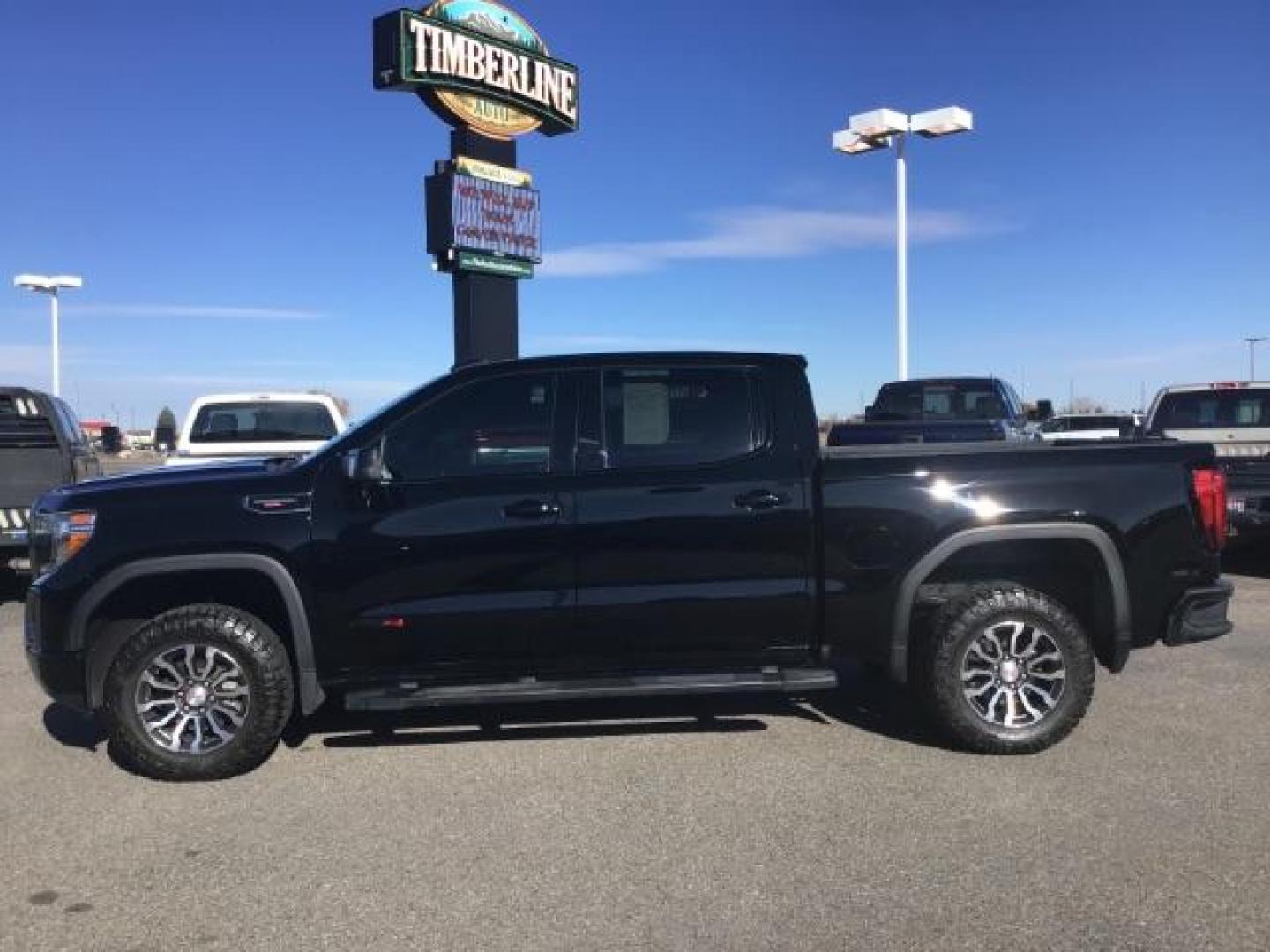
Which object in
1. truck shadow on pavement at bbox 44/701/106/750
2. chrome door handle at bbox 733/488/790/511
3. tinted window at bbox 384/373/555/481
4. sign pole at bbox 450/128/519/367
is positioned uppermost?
sign pole at bbox 450/128/519/367

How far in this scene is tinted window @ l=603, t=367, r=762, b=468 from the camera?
5.23m

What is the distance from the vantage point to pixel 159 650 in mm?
4953

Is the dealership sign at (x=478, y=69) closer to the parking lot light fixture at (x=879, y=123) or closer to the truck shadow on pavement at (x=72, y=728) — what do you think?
the parking lot light fixture at (x=879, y=123)

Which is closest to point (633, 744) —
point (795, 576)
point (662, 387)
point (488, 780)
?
point (488, 780)

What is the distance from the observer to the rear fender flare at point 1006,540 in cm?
514

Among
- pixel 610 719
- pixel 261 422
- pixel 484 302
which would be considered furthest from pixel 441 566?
pixel 484 302

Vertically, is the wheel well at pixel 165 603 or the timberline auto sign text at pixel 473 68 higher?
the timberline auto sign text at pixel 473 68

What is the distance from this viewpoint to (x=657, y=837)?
4273 mm

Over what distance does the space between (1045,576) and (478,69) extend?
692 inches

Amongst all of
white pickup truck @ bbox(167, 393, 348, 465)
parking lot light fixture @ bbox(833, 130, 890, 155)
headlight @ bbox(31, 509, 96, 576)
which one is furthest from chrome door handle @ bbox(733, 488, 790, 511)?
parking lot light fixture @ bbox(833, 130, 890, 155)

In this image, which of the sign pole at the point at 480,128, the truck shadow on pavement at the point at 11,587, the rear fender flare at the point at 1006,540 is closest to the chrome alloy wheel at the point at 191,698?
the rear fender flare at the point at 1006,540

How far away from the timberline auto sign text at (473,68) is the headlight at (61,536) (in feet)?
52.1

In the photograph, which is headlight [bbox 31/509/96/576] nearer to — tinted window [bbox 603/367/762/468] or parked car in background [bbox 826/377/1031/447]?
tinted window [bbox 603/367/762/468]

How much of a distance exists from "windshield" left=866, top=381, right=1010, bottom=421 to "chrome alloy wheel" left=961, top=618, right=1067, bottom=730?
779 cm
